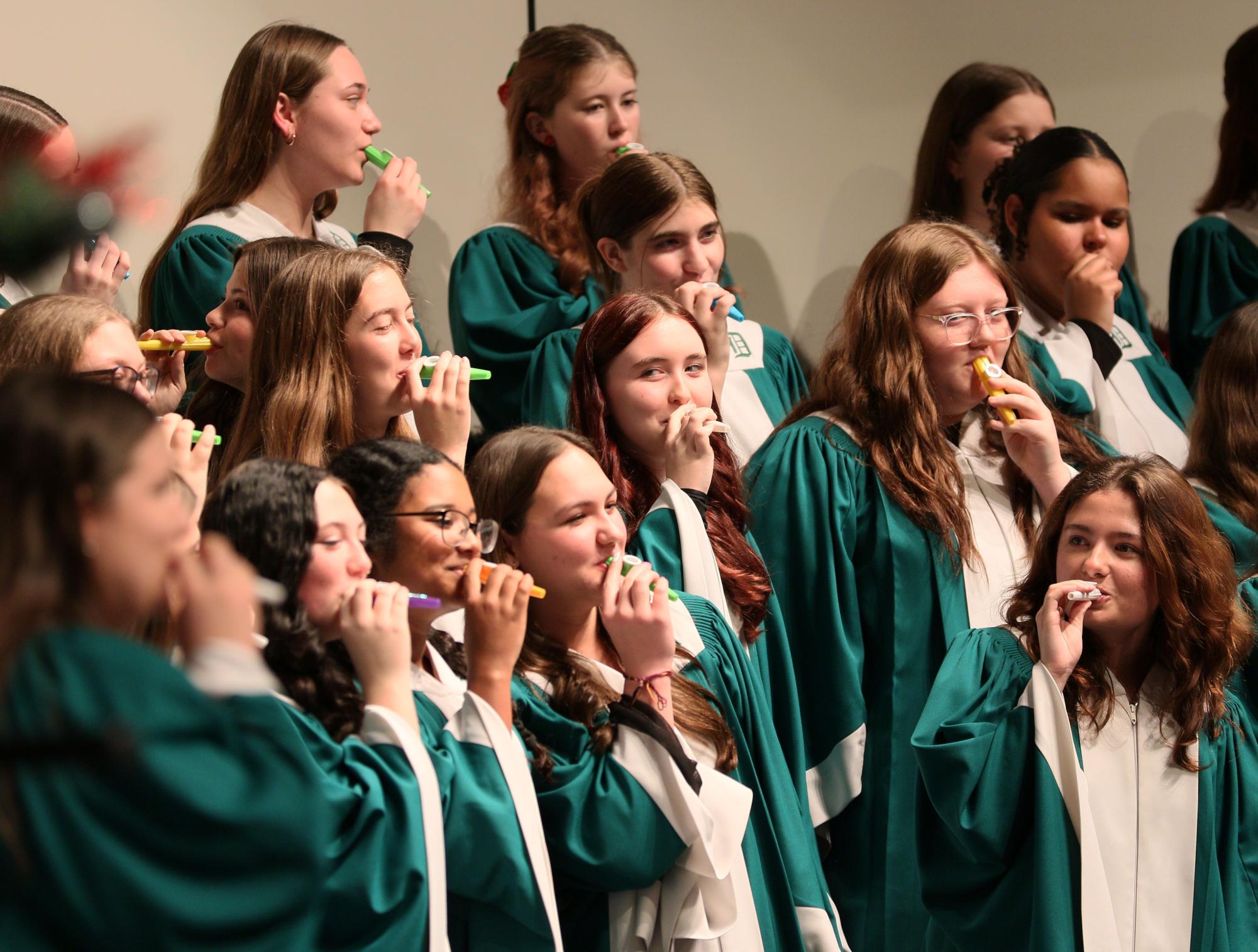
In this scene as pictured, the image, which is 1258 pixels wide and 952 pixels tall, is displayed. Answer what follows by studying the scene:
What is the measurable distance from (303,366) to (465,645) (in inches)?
25.4

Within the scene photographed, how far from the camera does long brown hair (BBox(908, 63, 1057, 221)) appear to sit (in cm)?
421

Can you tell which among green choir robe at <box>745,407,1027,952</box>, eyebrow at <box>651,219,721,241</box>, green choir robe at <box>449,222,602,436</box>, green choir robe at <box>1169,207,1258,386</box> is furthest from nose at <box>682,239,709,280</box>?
green choir robe at <box>1169,207,1258,386</box>

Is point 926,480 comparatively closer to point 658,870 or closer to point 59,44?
point 658,870

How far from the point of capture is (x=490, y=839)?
5.84 ft

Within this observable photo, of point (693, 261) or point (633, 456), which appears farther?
point (693, 261)

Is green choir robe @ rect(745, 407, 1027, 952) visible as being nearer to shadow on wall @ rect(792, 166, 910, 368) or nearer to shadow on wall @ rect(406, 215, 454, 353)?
shadow on wall @ rect(406, 215, 454, 353)

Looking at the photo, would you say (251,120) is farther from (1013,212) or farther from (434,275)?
(1013,212)

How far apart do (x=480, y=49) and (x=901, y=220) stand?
148 cm

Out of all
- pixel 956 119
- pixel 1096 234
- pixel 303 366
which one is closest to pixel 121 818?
pixel 303 366

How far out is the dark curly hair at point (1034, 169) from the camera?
150 inches

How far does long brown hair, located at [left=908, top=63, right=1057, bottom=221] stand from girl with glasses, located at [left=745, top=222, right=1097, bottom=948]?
123 cm

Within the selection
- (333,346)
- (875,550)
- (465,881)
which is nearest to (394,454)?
(333,346)

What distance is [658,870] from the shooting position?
1.97 meters

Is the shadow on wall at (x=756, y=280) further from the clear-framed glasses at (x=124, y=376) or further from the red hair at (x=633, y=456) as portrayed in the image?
the clear-framed glasses at (x=124, y=376)
